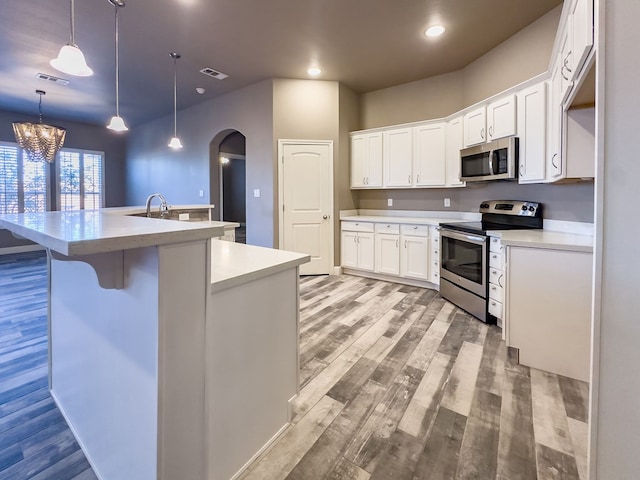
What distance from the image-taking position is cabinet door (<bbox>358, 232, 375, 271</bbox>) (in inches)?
176

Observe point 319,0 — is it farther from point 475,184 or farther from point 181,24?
point 475,184

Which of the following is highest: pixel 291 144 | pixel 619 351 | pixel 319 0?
pixel 319 0

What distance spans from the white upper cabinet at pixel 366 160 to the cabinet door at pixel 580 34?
2929 millimetres

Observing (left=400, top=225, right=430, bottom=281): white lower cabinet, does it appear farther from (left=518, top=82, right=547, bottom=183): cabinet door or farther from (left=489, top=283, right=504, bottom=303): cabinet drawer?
(left=518, top=82, right=547, bottom=183): cabinet door

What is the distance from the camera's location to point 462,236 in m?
3.17

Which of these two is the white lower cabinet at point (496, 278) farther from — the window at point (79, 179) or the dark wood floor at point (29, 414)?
the window at point (79, 179)

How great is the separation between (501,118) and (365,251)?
7.58 feet

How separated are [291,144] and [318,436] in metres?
3.93

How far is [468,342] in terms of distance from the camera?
254 centimetres

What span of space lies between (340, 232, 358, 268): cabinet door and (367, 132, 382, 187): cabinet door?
0.86 metres

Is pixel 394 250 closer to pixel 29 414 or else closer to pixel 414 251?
pixel 414 251

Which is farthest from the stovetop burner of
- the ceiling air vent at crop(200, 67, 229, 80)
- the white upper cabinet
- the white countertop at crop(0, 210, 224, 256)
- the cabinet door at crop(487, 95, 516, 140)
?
the ceiling air vent at crop(200, 67, 229, 80)

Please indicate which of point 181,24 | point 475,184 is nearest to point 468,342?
point 475,184

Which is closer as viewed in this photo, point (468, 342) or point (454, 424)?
point (454, 424)
